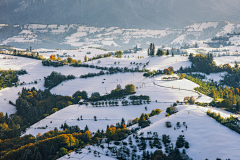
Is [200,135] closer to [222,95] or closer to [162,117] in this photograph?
[162,117]

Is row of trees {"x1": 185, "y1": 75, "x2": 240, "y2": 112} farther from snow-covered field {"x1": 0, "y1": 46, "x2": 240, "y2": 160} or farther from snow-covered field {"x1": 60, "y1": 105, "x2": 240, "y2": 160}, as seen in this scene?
snow-covered field {"x1": 60, "y1": 105, "x2": 240, "y2": 160}

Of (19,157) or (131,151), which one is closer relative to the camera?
(131,151)

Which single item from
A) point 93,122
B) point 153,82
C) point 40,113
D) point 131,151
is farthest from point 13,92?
point 131,151

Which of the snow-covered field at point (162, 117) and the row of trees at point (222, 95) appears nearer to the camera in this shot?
the snow-covered field at point (162, 117)

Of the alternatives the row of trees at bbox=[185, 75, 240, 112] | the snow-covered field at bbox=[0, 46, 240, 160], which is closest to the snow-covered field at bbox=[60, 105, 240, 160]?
the snow-covered field at bbox=[0, 46, 240, 160]

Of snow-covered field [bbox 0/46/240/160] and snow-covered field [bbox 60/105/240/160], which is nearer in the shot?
snow-covered field [bbox 60/105/240/160]

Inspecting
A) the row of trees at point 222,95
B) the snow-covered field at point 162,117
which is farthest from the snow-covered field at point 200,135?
the row of trees at point 222,95

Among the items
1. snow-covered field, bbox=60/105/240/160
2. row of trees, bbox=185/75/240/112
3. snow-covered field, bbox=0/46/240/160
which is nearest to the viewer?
snow-covered field, bbox=60/105/240/160

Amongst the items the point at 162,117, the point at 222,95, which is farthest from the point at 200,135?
the point at 222,95

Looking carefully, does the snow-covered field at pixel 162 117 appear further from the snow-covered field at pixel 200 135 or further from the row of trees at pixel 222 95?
the row of trees at pixel 222 95

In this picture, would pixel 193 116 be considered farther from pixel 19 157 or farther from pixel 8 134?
pixel 8 134

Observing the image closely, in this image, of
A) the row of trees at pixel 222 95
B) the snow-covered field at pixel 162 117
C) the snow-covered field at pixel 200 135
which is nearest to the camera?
the snow-covered field at pixel 200 135
